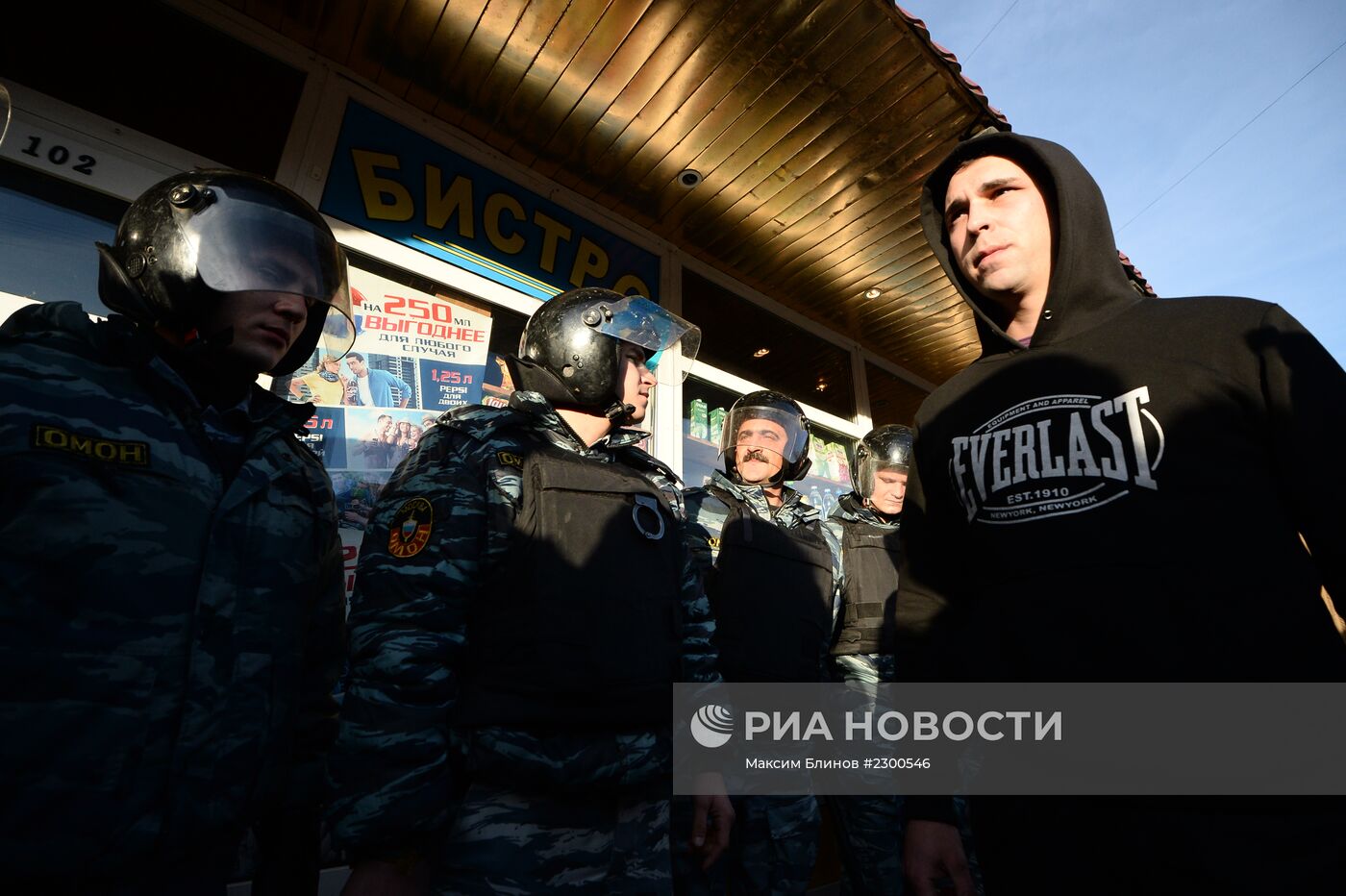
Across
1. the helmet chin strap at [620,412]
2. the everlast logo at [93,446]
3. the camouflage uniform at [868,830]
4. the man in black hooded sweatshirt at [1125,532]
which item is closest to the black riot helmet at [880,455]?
the camouflage uniform at [868,830]

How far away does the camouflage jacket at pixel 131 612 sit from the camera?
3.43 feet

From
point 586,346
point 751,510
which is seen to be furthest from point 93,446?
point 751,510

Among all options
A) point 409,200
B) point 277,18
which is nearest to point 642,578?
point 409,200

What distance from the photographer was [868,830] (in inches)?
122

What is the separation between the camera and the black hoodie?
1003 millimetres

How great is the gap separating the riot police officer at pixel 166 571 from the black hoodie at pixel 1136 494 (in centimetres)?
154

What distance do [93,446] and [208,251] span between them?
0.66m

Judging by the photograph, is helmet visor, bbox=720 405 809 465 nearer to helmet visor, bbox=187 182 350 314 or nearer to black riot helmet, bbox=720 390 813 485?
black riot helmet, bbox=720 390 813 485

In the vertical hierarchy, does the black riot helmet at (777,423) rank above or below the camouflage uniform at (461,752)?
above

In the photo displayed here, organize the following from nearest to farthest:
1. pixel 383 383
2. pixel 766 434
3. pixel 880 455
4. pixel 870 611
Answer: pixel 383 383 < pixel 870 611 < pixel 766 434 < pixel 880 455

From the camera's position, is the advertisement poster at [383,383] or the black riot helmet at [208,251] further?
the advertisement poster at [383,383]

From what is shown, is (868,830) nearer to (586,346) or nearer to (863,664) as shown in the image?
(863,664)

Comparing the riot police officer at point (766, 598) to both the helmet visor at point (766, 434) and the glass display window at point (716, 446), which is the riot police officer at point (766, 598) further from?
the glass display window at point (716, 446)

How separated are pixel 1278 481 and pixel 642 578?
1.44 meters
